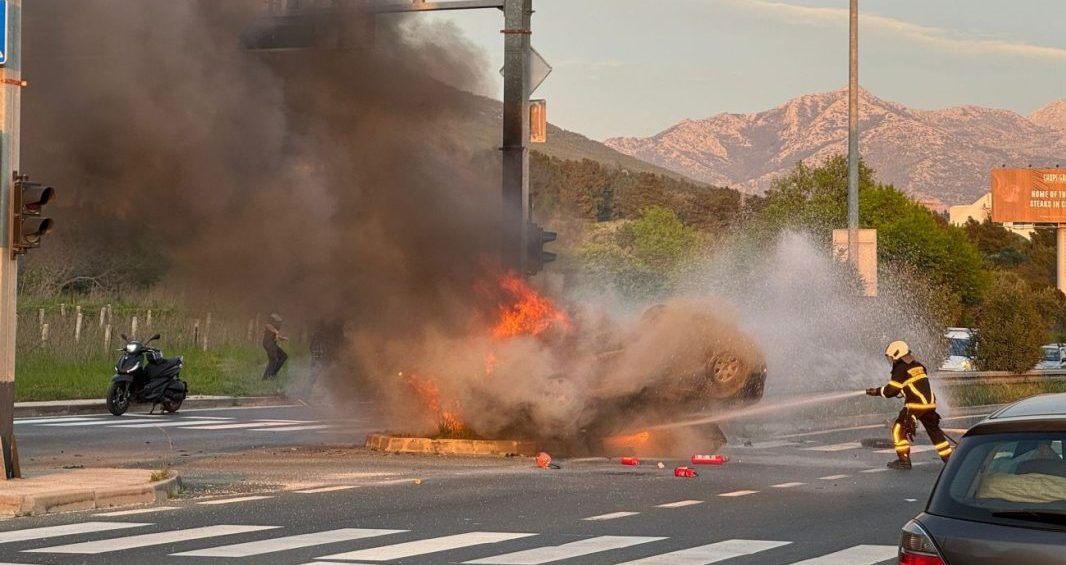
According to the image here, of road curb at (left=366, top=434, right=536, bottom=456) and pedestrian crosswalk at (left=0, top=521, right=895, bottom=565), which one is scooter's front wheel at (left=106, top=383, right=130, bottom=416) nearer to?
road curb at (left=366, top=434, right=536, bottom=456)

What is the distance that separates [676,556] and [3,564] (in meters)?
4.27

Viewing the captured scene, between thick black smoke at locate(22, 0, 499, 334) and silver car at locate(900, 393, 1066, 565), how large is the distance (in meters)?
12.8

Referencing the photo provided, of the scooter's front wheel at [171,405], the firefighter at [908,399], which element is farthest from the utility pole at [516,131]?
the scooter's front wheel at [171,405]

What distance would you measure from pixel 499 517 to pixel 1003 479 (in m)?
6.97

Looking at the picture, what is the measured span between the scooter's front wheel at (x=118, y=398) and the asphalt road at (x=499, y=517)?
713cm

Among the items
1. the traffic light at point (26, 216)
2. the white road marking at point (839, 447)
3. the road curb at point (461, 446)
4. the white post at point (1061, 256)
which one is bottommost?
the white road marking at point (839, 447)

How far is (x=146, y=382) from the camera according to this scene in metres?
27.2

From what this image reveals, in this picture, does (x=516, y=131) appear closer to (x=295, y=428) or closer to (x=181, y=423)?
(x=295, y=428)

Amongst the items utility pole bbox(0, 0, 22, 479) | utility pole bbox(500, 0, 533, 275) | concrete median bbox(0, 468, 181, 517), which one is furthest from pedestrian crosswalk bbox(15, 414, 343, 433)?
utility pole bbox(0, 0, 22, 479)

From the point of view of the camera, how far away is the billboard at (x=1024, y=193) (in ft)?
373

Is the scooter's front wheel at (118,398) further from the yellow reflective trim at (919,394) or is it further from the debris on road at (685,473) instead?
A: the yellow reflective trim at (919,394)

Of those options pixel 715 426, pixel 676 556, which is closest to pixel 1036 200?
pixel 715 426

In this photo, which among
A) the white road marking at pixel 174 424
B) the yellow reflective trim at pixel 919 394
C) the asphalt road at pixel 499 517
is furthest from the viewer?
the white road marking at pixel 174 424

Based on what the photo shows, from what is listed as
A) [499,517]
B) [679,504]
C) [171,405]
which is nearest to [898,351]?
[679,504]
